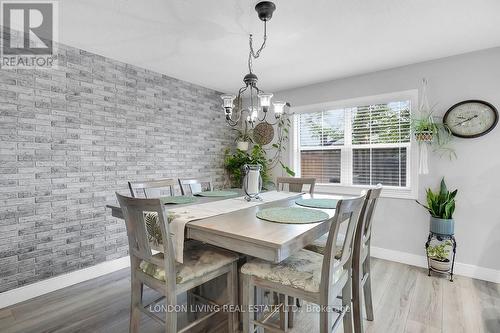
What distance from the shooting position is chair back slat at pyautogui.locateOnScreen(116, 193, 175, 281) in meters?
1.34

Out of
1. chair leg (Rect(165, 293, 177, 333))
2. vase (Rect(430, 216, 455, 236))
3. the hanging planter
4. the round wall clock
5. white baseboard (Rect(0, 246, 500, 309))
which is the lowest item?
white baseboard (Rect(0, 246, 500, 309))

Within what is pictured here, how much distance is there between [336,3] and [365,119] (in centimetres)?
190

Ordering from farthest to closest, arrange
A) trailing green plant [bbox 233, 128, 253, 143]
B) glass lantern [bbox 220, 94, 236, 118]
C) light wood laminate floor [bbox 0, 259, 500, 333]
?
trailing green plant [bbox 233, 128, 253, 143] → glass lantern [bbox 220, 94, 236, 118] → light wood laminate floor [bbox 0, 259, 500, 333]

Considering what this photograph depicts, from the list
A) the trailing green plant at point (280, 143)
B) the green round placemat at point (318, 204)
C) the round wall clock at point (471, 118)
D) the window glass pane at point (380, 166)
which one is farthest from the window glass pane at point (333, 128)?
the green round placemat at point (318, 204)

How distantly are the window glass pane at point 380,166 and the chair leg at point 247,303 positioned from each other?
259 centimetres

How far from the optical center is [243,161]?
428 cm

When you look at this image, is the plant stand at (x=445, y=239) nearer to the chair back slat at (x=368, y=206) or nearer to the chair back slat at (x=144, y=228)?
the chair back slat at (x=368, y=206)

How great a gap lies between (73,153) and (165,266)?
1.96 meters

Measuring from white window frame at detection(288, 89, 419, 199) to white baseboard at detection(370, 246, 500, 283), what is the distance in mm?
704

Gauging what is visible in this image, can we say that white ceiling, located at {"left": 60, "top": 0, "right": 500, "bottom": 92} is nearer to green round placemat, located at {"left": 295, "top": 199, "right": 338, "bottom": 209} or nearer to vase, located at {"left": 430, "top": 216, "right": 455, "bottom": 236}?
green round placemat, located at {"left": 295, "top": 199, "right": 338, "bottom": 209}

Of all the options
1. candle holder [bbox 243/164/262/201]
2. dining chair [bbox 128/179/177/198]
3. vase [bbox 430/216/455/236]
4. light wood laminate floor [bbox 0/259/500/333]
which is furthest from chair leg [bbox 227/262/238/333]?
vase [bbox 430/216/455/236]

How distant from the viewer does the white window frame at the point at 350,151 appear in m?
3.06

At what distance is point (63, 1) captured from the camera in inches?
74.5

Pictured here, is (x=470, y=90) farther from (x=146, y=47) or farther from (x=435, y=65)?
(x=146, y=47)
